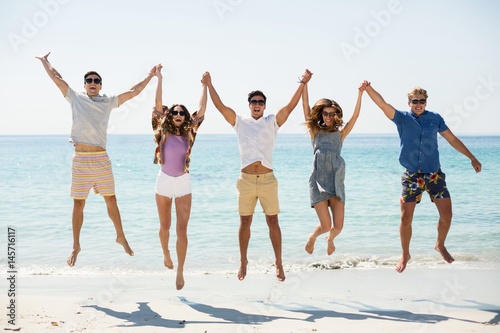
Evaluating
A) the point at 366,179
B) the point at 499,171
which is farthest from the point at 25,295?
the point at 499,171

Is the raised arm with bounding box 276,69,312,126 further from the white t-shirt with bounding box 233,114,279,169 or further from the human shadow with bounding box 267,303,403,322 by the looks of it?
the human shadow with bounding box 267,303,403,322

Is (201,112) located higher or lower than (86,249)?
higher

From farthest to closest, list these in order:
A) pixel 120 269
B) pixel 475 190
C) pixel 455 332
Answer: pixel 475 190 → pixel 120 269 → pixel 455 332

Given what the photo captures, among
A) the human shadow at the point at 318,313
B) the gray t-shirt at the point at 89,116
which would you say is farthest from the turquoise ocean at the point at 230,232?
the gray t-shirt at the point at 89,116

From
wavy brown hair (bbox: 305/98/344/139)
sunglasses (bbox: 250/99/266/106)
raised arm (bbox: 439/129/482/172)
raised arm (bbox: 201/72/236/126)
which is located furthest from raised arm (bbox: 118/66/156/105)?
raised arm (bbox: 439/129/482/172)

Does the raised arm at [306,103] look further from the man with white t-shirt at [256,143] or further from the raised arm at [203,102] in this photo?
the raised arm at [203,102]

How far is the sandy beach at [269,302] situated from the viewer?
5918 millimetres

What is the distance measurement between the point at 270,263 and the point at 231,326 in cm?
359

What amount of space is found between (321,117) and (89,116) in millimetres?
2589

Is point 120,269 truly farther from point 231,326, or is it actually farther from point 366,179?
point 366,179

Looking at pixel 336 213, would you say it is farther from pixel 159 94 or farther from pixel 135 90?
pixel 135 90

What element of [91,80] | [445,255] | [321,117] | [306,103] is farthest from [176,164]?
[445,255]

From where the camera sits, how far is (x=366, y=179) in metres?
23.3

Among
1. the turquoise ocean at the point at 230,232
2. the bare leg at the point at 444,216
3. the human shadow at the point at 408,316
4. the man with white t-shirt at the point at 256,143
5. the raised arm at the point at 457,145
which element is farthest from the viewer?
the turquoise ocean at the point at 230,232
